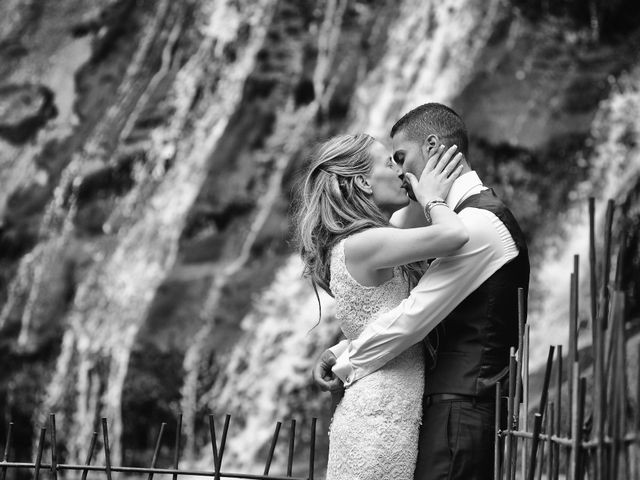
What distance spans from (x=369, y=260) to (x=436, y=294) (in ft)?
0.55

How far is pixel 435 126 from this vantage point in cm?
229

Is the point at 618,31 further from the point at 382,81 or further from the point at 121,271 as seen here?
the point at 121,271

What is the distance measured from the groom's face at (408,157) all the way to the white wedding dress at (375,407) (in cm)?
28

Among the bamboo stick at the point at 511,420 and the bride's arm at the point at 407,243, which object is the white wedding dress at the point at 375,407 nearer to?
the bride's arm at the point at 407,243

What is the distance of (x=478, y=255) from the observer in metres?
2.03

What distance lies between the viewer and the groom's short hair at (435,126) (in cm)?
229

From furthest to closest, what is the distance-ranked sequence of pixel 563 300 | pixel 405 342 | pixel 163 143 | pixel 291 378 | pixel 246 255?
pixel 163 143 → pixel 246 255 → pixel 291 378 → pixel 563 300 → pixel 405 342

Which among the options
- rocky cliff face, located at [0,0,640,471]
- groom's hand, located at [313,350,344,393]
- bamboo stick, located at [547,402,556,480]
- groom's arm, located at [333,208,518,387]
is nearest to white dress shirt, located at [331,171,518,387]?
groom's arm, located at [333,208,518,387]

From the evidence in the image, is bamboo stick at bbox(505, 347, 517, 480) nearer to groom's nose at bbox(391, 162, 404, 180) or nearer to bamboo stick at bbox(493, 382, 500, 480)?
bamboo stick at bbox(493, 382, 500, 480)

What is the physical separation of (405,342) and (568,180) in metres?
5.05

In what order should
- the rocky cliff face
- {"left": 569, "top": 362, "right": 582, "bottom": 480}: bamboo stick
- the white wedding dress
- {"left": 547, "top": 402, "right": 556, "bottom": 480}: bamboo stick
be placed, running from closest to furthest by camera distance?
{"left": 569, "top": 362, "right": 582, "bottom": 480}: bamboo stick
{"left": 547, "top": 402, "right": 556, "bottom": 480}: bamboo stick
the white wedding dress
the rocky cliff face

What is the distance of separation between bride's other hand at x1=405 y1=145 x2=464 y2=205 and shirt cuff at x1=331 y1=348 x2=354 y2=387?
15.2 inches

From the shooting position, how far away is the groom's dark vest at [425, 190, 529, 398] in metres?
2.03

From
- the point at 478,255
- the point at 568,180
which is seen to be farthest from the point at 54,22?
the point at 478,255
